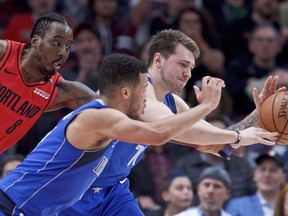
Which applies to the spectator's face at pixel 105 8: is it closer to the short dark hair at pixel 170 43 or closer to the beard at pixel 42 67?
the short dark hair at pixel 170 43

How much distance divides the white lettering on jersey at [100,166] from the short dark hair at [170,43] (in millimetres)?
1144

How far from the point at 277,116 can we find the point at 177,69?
94 centimetres

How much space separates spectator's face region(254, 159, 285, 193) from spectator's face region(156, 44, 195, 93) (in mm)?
2997

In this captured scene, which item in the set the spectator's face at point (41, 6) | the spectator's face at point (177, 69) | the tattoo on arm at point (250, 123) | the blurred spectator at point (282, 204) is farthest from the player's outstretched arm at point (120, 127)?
the spectator's face at point (41, 6)

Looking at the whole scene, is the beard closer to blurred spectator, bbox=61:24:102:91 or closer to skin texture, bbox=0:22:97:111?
skin texture, bbox=0:22:97:111

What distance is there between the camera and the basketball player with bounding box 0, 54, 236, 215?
6145mm

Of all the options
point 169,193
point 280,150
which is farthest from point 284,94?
point 280,150

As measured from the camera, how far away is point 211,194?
9531mm

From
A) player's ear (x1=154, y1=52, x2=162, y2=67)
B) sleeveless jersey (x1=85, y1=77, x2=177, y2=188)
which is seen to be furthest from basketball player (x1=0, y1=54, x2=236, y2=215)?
player's ear (x1=154, y1=52, x2=162, y2=67)

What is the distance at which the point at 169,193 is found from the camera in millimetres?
9883

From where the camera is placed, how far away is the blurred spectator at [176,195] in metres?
9.84

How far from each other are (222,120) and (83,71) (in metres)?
2.06

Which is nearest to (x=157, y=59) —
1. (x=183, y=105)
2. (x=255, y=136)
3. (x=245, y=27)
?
(x=183, y=105)

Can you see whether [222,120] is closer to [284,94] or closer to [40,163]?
[284,94]
